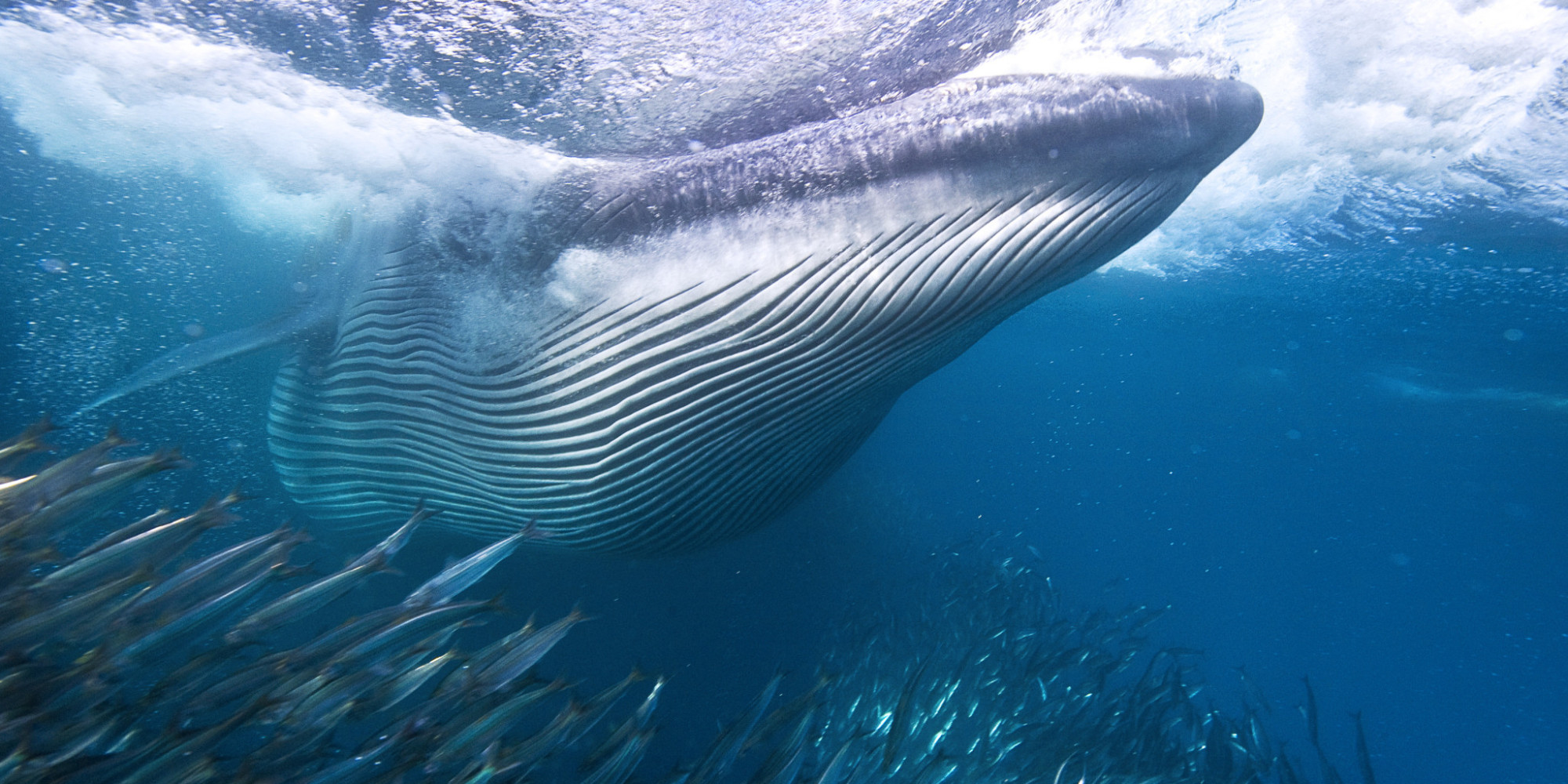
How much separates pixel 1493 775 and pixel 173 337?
381ft

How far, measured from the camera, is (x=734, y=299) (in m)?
4.60

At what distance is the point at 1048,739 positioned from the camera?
30.0ft

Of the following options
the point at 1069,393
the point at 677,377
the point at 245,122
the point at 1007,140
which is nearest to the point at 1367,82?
the point at 1007,140

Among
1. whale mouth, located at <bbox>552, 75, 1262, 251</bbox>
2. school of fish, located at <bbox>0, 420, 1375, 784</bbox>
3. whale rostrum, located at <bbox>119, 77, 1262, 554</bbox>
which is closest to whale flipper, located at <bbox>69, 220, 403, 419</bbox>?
whale rostrum, located at <bbox>119, 77, 1262, 554</bbox>

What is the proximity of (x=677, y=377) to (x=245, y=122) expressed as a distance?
925cm

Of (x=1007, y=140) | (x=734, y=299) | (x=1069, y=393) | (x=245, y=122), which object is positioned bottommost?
(x=1069, y=393)

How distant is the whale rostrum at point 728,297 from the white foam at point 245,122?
84 cm

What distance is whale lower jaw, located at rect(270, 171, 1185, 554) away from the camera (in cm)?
422

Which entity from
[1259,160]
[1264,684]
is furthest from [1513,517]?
[1259,160]

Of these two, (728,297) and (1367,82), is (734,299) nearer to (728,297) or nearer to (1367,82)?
(728,297)

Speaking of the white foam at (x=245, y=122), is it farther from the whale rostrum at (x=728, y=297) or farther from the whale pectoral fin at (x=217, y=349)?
the whale pectoral fin at (x=217, y=349)

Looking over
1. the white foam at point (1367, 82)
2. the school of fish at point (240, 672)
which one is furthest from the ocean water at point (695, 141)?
the school of fish at point (240, 672)

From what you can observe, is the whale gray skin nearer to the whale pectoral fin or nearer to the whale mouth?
the whale mouth

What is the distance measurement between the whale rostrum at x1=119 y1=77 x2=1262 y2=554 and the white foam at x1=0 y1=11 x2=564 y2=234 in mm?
840
